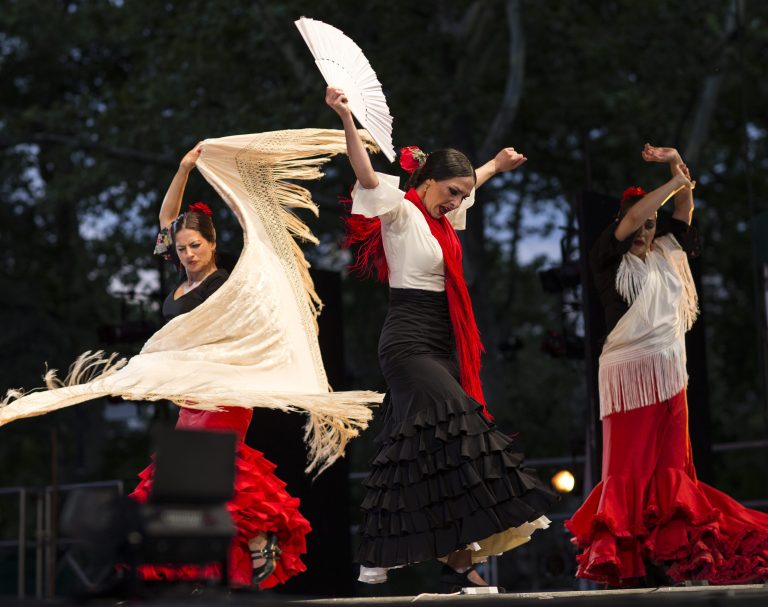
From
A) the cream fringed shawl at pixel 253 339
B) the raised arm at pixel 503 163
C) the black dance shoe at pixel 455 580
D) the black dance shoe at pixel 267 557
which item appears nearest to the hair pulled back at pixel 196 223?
the cream fringed shawl at pixel 253 339

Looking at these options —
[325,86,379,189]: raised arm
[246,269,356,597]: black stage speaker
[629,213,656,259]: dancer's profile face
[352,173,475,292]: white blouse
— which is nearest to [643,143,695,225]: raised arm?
[629,213,656,259]: dancer's profile face

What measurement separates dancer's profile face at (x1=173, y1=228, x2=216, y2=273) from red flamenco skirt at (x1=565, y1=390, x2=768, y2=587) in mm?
1702

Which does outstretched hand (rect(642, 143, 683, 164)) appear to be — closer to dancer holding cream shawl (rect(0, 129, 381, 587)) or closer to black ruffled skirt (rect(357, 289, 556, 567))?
black ruffled skirt (rect(357, 289, 556, 567))

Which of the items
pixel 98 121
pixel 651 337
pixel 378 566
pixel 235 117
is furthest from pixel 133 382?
pixel 98 121

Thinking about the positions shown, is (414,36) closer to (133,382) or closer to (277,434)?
(277,434)

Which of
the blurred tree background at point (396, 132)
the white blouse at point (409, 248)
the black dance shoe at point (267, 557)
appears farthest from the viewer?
the blurred tree background at point (396, 132)

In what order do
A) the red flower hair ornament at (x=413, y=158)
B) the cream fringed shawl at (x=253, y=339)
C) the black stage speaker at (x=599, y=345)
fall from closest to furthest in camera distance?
the cream fringed shawl at (x=253, y=339) → the red flower hair ornament at (x=413, y=158) → the black stage speaker at (x=599, y=345)

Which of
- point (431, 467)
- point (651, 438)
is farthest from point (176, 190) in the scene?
point (651, 438)

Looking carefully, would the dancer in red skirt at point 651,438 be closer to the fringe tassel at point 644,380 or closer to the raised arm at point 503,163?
the fringe tassel at point 644,380

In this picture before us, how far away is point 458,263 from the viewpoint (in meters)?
4.57

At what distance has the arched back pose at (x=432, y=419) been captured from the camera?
4.28m

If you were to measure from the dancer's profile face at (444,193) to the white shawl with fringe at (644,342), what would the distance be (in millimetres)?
882

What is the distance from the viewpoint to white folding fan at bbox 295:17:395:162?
4.27 meters

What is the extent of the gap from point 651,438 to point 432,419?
3.62 ft
